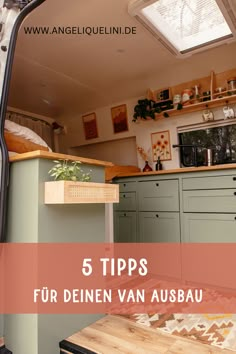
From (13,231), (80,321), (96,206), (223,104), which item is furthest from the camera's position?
(223,104)

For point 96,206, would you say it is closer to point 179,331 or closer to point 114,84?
point 179,331

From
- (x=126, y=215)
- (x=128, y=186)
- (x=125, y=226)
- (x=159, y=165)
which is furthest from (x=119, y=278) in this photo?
(x=159, y=165)

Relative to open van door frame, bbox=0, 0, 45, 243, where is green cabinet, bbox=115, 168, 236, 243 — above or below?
below

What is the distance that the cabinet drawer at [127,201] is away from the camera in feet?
9.24

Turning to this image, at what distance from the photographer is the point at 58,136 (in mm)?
4594

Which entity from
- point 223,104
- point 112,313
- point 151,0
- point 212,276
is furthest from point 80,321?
point 223,104

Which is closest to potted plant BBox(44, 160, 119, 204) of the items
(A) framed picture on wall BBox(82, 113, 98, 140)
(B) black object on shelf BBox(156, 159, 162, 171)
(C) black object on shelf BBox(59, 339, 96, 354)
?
(C) black object on shelf BBox(59, 339, 96, 354)

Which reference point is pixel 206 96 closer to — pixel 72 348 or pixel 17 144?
pixel 17 144

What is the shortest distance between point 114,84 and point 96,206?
2129 mm

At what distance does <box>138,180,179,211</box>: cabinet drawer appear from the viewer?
8.18 ft

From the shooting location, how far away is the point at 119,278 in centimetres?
250

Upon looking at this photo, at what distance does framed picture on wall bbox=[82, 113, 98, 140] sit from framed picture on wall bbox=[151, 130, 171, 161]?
1.11 meters

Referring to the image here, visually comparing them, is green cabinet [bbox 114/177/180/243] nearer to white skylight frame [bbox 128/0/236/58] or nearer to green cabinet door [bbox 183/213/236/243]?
green cabinet door [bbox 183/213/236/243]

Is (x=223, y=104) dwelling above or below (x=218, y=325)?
above
